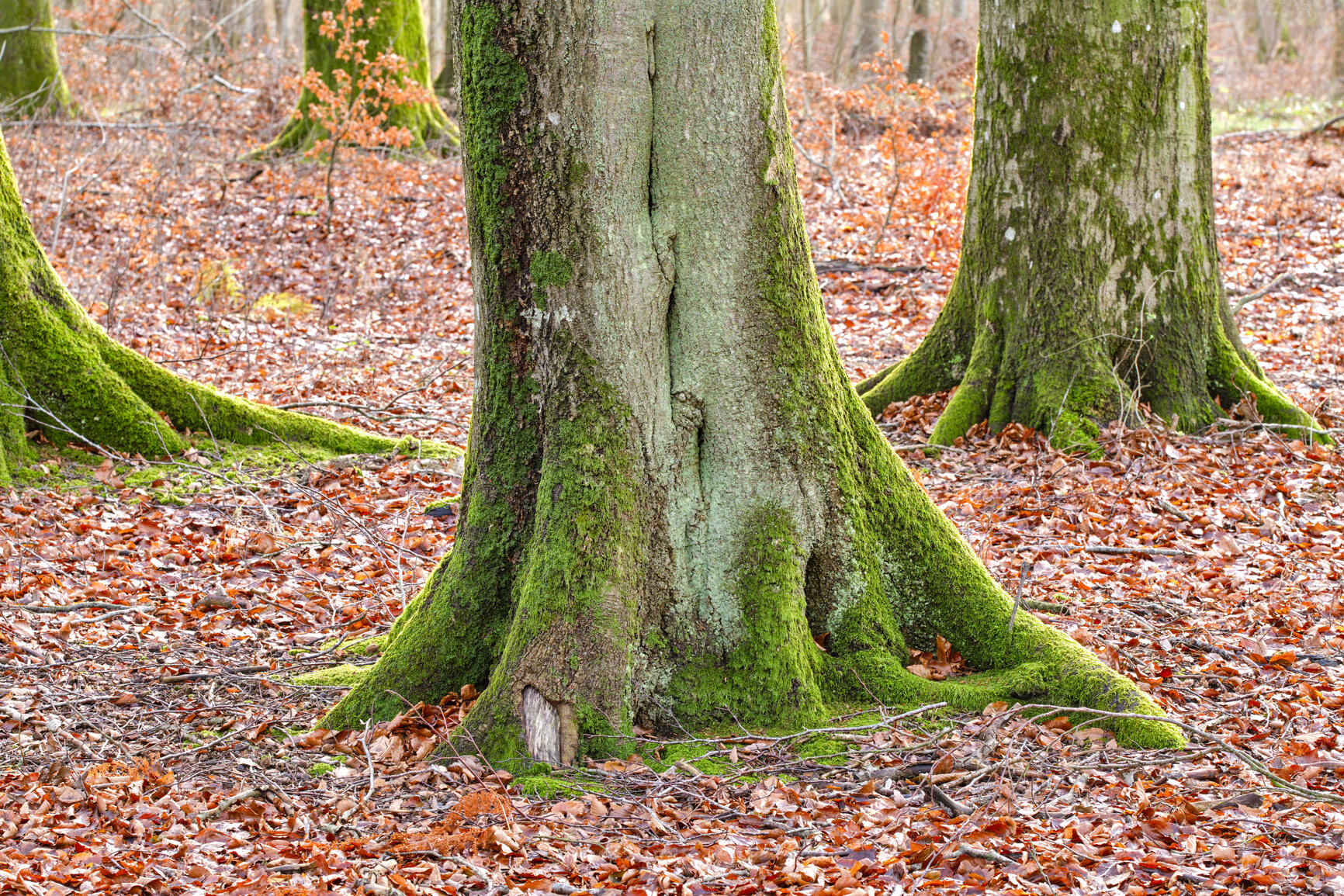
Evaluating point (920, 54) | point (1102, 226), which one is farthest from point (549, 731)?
point (920, 54)

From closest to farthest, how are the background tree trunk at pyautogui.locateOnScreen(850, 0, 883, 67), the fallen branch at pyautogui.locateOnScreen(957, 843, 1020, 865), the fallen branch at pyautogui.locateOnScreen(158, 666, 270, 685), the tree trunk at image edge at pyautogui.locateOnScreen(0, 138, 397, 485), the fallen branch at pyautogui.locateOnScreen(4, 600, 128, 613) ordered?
the fallen branch at pyautogui.locateOnScreen(957, 843, 1020, 865)
the fallen branch at pyautogui.locateOnScreen(158, 666, 270, 685)
the fallen branch at pyautogui.locateOnScreen(4, 600, 128, 613)
the tree trunk at image edge at pyautogui.locateOnScreen(0, 138, 397, 485)
the background tree trunk at pyautogui.locateOnScreen(850, 0, 883, 67)

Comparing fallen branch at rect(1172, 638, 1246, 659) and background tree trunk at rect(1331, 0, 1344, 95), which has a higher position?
background tree trunk at rect(1331, 0, 1344, 95)

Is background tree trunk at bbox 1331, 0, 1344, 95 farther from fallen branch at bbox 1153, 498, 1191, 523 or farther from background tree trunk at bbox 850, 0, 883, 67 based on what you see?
fallen branch at bbox 1153, 498, 1191, 523

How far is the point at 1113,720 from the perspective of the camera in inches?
143

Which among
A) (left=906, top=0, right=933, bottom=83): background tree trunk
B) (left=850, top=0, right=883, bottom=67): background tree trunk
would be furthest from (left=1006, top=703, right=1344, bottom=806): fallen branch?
(left=850, top=0, right=883, bottom=67): background tree trunk

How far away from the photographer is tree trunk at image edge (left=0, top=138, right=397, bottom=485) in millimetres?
6484

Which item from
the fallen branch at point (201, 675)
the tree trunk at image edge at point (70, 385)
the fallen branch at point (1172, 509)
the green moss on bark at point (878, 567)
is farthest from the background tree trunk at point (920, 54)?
the fallen branch at point (201, 675)

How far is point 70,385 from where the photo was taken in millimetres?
6648

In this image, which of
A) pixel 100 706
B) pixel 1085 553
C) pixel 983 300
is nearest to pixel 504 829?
pixel 100 706

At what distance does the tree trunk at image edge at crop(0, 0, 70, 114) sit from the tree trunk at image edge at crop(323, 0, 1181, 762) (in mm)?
14554

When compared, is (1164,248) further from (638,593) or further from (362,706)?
(362,706)

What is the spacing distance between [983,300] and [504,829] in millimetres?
5410

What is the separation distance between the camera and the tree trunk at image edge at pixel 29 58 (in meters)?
15.0

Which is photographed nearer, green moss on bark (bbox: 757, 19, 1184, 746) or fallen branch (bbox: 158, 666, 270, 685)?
green moss on bark (bbox: 757, 19, 1184, 746)
